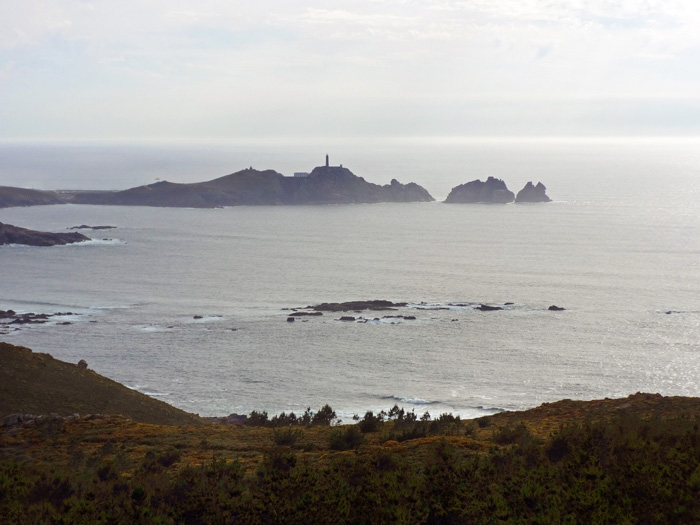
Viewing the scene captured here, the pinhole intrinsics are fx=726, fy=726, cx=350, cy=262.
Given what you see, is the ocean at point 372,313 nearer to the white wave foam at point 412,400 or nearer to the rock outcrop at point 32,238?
the white wave foam at point 412,400

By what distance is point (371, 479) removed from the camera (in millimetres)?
13898

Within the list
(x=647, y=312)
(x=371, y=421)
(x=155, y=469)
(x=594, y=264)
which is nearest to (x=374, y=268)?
(x=594, y=264)

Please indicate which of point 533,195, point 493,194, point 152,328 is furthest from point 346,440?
point 533,195

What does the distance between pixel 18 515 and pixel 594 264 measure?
261 ft

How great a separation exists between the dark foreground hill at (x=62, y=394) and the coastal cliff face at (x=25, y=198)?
141017 millimetres

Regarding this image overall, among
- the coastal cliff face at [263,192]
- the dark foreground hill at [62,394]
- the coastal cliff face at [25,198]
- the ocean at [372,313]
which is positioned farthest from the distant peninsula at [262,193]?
the dark foreground hill at [62,394]

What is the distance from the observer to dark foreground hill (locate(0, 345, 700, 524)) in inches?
504

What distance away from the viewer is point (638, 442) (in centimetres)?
1554

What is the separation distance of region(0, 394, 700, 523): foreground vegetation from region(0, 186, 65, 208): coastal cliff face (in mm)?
151985

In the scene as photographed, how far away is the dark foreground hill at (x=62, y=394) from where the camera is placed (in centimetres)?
2488

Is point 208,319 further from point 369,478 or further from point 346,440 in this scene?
point 369,478

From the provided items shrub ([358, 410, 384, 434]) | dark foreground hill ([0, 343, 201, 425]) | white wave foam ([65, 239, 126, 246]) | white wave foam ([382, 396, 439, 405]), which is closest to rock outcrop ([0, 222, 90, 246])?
white wave foam ([65, 239, 126, 246])

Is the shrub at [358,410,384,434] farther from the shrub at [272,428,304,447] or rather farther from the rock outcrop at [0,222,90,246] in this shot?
the rock outcrop at [0,222,90,246]

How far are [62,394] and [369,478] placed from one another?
52.9 ft
